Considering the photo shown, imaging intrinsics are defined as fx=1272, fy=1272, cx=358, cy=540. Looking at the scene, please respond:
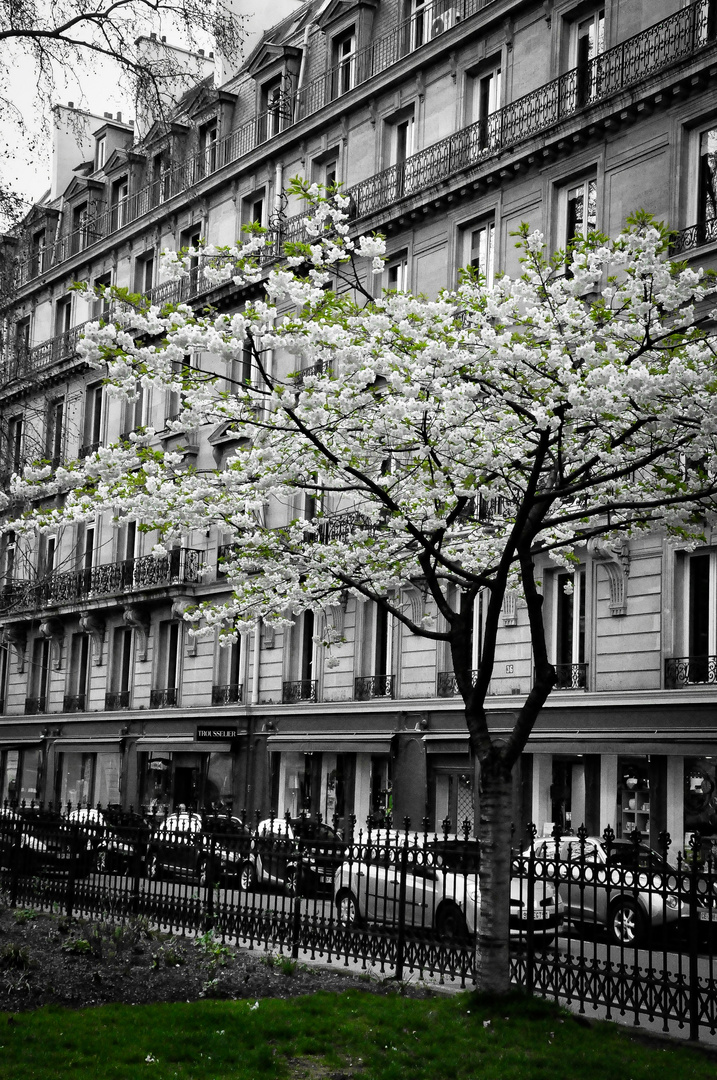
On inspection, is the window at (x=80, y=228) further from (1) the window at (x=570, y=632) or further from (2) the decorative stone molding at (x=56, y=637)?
(1) the window at (x=570, y=632)

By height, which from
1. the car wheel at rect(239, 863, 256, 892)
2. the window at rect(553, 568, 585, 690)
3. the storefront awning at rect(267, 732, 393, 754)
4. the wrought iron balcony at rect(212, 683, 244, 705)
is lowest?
the car wheel at rect(239, 863, 256, 892)

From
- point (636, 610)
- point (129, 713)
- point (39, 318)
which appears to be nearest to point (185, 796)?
point (129, 713)

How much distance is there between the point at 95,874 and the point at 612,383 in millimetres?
9674

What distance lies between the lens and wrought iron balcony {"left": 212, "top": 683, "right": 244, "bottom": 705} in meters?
37.5

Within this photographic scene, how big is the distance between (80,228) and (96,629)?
51.8 ft

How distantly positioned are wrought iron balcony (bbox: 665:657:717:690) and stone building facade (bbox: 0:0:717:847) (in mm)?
44

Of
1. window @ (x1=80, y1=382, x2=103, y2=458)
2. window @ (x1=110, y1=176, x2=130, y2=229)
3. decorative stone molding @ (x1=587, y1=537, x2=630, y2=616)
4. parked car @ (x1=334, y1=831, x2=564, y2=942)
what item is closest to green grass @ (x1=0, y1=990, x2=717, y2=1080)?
parked car @ (x1=334, y1=831, x2=564, y2=942)

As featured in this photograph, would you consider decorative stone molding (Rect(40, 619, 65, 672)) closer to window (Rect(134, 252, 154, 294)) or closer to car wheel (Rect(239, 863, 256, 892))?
window (Rect(134, 252, 154, 294))

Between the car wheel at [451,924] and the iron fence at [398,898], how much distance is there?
0.9 inches

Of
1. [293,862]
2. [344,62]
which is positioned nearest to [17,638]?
[344,62]

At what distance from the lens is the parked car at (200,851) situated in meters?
15.0

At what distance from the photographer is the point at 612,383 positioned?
38.9 feet

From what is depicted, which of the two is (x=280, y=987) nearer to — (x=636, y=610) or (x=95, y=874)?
(x=95, y=874)

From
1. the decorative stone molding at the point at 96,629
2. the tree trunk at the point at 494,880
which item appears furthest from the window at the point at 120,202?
the tree trunk at the point at 494,880
